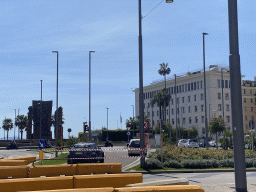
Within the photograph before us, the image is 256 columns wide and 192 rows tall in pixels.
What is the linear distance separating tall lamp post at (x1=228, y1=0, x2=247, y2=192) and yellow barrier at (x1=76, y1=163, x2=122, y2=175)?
4573 mm

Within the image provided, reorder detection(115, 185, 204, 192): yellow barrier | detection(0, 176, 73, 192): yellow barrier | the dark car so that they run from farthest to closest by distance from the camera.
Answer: the dark car, detection(0, 176, 73, 192): yellow barrier, detection(115, 185, 204, 192): yellow barrier

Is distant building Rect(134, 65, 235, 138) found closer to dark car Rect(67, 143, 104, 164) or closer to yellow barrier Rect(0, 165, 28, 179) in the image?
dark car Rect(67, 143, 104, 164)

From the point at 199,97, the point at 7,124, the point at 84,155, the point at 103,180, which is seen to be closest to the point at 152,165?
the point at 84,155

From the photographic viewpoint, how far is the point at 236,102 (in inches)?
362

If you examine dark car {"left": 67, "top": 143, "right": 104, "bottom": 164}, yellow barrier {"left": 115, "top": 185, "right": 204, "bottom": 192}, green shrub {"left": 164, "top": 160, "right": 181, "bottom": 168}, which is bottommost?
green shrub {"left": 164, "top": 160, "right": 181, "bottom": 168}

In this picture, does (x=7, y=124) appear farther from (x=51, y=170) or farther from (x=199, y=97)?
(x=51, y=170)

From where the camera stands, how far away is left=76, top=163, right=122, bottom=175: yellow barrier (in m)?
11.8

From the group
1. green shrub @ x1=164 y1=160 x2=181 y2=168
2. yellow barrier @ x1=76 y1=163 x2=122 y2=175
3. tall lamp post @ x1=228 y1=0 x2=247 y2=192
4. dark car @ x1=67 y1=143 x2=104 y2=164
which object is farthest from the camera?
dark car @ x1=67 y1=143 x2=104 y2=164

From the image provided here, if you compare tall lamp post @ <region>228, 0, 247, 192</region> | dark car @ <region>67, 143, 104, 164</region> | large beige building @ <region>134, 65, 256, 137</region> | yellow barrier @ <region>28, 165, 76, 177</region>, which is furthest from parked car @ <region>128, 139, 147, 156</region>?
large beige building @ <region>134, 65, 256, 137</region>

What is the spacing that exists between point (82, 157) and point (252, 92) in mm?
89266

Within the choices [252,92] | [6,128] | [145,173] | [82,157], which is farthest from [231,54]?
[6,128]

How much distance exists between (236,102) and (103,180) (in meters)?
3.94

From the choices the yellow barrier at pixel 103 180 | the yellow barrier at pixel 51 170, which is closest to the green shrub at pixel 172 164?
the yellow barrier at pixel 51 170

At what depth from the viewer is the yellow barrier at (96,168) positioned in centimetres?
1175
